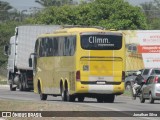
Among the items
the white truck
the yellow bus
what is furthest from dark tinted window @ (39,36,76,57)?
the white truck

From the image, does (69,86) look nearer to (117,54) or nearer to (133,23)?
(117,54)

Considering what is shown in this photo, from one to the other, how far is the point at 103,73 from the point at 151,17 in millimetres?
91856

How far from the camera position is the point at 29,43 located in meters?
52.7

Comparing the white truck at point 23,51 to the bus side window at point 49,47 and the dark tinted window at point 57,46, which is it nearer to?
the dark tinted window at point 57,46

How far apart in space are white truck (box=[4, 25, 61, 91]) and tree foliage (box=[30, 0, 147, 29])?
22.1 metres

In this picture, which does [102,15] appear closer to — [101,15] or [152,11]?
[101,15]

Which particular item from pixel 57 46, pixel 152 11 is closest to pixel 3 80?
pixel 57 46

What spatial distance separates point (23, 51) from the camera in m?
53.3

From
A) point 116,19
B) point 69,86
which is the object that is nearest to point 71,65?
point 69,86

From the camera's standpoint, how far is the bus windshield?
34.3 meters

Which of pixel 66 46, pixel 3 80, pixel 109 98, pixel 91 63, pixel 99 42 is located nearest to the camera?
pixel 91 63

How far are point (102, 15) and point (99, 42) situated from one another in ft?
144

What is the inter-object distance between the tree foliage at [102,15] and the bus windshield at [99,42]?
40.3 metres

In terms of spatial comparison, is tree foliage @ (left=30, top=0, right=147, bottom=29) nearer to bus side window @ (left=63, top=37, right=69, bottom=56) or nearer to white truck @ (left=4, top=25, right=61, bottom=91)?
white truck @ (left=4, top=25, right=61, bottom=91)
